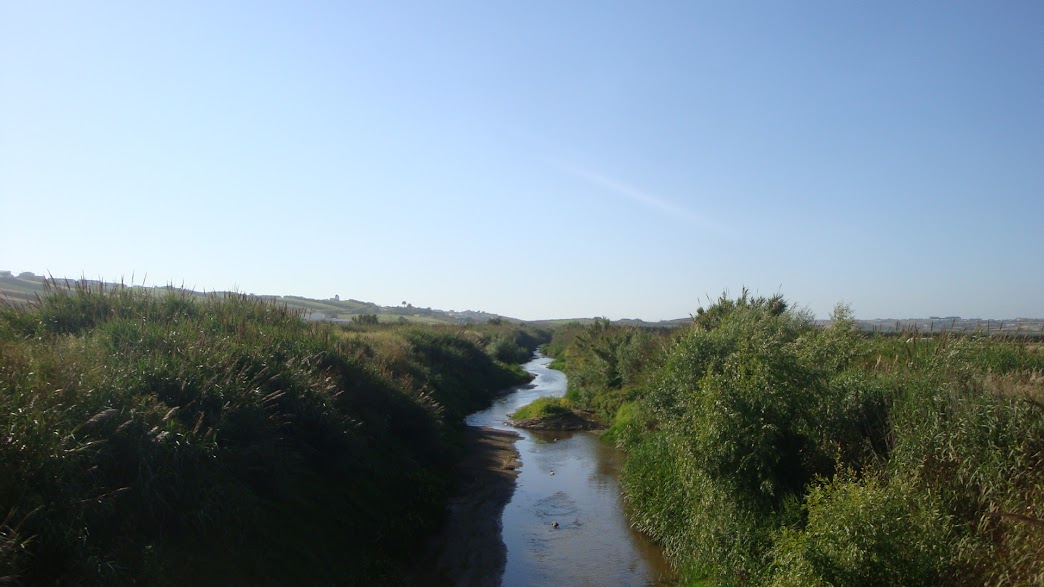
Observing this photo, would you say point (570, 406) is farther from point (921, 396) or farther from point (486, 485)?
point (921, 396)

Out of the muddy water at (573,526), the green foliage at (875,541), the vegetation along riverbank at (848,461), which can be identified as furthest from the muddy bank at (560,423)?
the green foliage at (875,541)

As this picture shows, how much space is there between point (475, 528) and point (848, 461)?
10.4 meters

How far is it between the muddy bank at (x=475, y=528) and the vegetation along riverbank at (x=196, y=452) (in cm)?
65

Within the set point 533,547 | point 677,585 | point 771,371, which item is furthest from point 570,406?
point 771,371

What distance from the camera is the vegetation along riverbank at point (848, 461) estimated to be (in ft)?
26.3

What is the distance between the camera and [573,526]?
18.4 meters

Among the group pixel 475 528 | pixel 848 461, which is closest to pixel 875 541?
pixel 848 461

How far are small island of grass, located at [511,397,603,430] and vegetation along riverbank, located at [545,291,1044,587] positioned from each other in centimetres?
1450

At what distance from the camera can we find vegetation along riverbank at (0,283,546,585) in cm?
811

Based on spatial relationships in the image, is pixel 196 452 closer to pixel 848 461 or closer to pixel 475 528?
pixel 475 528

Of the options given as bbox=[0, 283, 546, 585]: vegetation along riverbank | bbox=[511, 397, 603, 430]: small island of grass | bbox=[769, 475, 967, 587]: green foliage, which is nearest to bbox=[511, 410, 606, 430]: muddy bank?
bbox=[511, 397, 603, 430]: small island of grass

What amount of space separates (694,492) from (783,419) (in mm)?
2916

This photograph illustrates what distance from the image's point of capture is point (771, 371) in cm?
1220

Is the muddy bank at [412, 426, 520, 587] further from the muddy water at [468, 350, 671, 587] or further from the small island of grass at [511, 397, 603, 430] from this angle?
the small island of grass at [511, 397, 603, 430]
